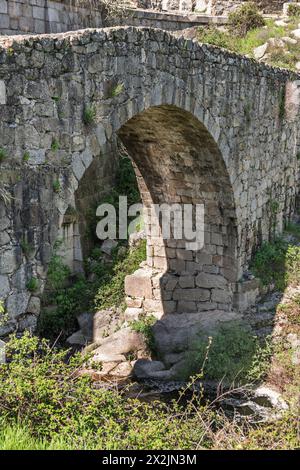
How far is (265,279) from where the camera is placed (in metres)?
11.5

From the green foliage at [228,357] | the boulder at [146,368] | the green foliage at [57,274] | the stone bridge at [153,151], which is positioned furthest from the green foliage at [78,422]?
the green foliage at [57,274]

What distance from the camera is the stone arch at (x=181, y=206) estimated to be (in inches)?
396

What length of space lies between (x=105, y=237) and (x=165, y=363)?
4244 millimetres

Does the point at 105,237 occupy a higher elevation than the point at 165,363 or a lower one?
higher

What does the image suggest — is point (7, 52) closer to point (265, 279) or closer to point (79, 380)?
point (79, 380)

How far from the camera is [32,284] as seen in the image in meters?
6.04

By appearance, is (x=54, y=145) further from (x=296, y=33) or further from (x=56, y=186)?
(x=296, y=33)

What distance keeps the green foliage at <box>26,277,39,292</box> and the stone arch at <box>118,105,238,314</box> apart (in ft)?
12.9

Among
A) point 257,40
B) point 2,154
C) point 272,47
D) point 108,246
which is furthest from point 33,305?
point 257,40

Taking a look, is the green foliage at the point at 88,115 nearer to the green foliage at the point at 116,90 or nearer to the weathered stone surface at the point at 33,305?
the green foliage at the point at 116,90

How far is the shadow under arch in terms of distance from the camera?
10.2 metres
